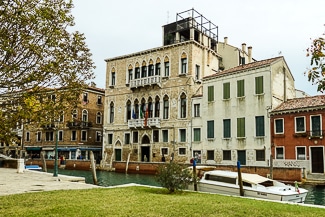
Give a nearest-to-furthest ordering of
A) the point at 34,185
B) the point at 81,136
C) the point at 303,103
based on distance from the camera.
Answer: the point at 34,185 < the point at 303,103 < the point at 81,136

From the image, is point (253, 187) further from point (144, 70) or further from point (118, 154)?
point (118, 154)

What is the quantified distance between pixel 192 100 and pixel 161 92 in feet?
13.3

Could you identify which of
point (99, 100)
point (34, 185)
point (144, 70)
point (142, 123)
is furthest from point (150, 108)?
point (34, 185)

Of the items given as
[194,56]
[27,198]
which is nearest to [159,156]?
[194,56]

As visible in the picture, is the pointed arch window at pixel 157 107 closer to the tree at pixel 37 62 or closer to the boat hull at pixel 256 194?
the boat hull at pixel 256 194

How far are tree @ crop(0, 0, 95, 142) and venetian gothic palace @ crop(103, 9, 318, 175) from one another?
22828 millimetres

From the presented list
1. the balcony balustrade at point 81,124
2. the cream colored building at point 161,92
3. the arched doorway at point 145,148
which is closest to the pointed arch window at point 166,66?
the cream colored building at point 161,92

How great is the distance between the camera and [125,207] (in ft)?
27.0

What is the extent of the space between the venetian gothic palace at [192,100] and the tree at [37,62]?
22.8 m

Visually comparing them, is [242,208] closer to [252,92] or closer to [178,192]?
[178,192]

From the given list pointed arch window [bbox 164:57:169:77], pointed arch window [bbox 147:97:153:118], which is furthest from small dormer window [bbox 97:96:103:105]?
pointed arch window [bbox 164:57:169:77]

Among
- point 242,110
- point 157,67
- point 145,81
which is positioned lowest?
point 242,110

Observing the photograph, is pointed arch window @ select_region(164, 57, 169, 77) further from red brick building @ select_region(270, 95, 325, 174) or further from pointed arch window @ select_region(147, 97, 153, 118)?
red brick building @ select_region(270, 95, 325, 174)

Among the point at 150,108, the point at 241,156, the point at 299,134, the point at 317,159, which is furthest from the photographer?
the point at 150,108
